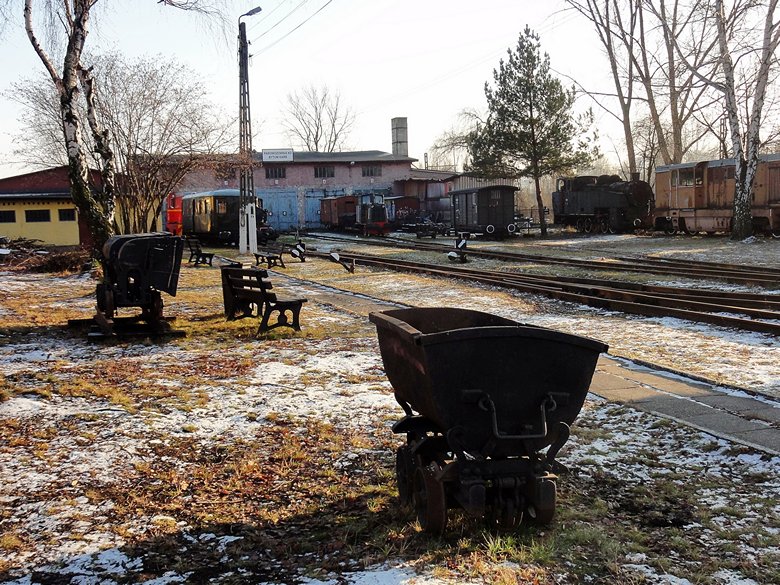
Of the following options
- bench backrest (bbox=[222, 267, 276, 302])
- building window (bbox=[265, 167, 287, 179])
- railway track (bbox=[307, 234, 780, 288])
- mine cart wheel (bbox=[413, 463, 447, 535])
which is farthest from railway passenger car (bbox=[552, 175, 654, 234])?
mine cart wheel (bbox=[413, 463, 447, 535])

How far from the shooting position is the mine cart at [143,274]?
10.4 m

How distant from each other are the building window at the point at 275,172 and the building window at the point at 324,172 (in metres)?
2.64

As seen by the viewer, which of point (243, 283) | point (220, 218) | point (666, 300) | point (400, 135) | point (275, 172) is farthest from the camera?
point (400, 135)

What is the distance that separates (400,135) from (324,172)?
12454mm

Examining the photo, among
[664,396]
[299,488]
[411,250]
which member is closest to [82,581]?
[299,488]

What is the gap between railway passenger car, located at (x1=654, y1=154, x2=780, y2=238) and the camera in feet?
106

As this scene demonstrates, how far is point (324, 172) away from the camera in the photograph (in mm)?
61031

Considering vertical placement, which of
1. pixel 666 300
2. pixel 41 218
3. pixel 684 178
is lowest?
pixel 666 300

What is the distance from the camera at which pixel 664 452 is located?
571 centimetres

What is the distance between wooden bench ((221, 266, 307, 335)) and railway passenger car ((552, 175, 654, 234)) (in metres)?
32.4

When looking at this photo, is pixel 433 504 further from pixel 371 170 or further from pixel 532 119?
pixel 371 170

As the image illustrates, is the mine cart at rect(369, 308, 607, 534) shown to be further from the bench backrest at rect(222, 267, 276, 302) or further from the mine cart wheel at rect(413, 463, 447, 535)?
the bench backrest at rect(222, 267, 276, 302)

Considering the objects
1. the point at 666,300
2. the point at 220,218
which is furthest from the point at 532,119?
the point at 666,300

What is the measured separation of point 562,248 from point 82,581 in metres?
29.2
